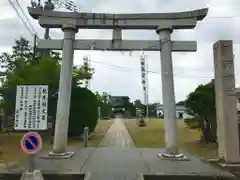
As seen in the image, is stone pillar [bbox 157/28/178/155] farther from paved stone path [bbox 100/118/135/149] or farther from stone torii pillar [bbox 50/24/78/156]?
paved stone path [bbox 100/118/135/149]

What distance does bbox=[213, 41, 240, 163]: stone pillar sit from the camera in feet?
33.3

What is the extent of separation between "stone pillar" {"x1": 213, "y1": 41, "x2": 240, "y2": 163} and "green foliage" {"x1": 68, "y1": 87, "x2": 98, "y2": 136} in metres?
13.7

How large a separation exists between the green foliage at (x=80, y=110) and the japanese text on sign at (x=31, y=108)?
12.1m

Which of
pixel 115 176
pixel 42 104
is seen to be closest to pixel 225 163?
pixel 115 176

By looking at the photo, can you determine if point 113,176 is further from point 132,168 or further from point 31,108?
point 31,108

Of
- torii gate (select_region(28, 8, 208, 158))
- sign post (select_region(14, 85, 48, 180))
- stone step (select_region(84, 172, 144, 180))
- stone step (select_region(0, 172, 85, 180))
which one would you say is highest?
torii gate (select_region(28, 8, 208, 158))

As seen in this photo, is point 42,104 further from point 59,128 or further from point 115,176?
point 115,176

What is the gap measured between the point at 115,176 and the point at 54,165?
2596 mm

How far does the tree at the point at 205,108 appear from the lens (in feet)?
60.3

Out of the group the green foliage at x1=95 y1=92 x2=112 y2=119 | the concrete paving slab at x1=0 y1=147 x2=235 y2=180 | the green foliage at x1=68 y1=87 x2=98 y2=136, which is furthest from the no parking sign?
the green foliage at x1=95 y1=92 x2=112 y2=119

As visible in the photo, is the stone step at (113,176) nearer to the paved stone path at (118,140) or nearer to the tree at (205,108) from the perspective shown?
the paved stone path at (118,140)

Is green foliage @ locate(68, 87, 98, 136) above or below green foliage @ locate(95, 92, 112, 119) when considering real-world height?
below

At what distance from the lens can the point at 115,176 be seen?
8805 mm

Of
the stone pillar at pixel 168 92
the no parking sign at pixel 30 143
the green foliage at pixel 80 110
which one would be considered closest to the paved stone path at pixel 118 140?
the green foliage at pixel 80 110
